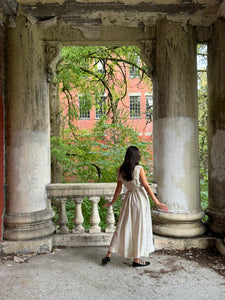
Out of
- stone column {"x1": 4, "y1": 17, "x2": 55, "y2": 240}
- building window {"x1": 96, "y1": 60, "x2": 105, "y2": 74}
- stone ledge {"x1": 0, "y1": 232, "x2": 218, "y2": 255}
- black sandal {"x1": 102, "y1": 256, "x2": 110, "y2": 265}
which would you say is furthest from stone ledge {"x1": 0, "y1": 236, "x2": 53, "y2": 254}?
building window {"x1": 96, "y1": 60, "x2": 105, "y2": 74}

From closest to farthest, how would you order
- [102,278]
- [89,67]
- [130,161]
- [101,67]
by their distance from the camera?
[102,278]
[130,161]
[89,67]
[101,67]

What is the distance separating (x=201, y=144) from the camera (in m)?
7.76

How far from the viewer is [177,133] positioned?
429 centimetres

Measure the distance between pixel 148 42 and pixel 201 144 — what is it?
4.20m

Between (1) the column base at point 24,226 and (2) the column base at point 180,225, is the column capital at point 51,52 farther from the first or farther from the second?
(2) the column base at point 180,225

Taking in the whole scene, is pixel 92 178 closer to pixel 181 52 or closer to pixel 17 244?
pixel 17 244

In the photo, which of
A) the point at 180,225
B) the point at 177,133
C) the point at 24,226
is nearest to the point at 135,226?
the point at 180,225

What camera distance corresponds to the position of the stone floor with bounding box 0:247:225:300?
9.45 feet

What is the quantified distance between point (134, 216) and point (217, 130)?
6.75 feet

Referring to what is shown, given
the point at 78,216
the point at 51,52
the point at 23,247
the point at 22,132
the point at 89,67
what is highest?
the point at 89,67

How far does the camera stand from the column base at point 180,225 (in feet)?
13.8

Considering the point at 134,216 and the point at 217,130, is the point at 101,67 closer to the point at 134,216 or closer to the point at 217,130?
the point at 217,130

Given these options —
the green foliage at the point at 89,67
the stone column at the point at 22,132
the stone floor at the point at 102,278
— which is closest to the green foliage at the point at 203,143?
the green foliage at the point at 89,67

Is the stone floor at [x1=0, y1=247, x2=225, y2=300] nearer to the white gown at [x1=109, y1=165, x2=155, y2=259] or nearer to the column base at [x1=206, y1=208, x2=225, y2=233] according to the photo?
the white gown at [x1=109, y1=165, x2=155, y2=259]
